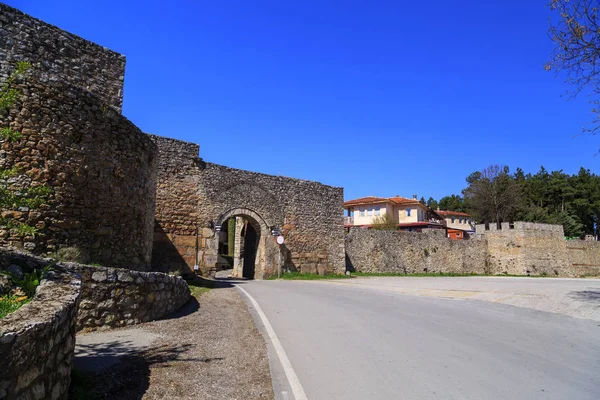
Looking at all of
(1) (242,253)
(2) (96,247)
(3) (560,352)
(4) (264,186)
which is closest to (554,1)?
(3) (560,352)

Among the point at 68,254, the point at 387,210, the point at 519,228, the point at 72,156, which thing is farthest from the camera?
the point at 387,210

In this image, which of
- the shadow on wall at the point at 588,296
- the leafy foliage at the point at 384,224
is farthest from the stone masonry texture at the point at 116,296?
the leafy foliage at the point at 384,224

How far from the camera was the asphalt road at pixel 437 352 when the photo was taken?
426cm

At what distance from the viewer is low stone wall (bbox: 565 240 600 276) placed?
37987mm

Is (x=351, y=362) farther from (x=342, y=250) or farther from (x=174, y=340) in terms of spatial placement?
(x=342, y=250)

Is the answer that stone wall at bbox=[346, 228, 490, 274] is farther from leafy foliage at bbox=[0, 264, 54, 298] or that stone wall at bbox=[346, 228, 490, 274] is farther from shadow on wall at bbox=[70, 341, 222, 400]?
leafy foliage at bbox=[0, 264, 54, 298]

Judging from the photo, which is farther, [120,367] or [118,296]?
[118,296]

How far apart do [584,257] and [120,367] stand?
148 ft

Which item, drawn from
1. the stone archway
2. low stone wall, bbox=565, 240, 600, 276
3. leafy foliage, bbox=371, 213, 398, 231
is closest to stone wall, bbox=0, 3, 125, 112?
the stone archway

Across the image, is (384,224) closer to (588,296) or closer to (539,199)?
(539,199)

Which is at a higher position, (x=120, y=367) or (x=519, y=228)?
(x=519, y=228)

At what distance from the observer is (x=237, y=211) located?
21.7 m

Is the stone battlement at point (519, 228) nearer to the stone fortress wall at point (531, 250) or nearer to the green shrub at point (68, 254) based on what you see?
the stone fortress wall at point (531, 250)

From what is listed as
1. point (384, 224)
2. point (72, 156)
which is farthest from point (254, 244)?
point (384, 224)
